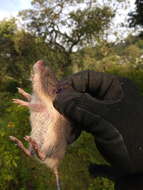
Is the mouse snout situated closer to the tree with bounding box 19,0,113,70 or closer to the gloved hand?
the gloved hand

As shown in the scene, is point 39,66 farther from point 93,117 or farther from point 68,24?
point 68,24

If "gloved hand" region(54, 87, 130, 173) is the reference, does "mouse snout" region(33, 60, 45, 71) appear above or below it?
above

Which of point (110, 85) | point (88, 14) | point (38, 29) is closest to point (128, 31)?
point (88, 14)

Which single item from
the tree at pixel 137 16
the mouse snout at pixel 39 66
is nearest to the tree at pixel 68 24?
the tree at pixel 137 16

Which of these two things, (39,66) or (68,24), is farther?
(68,24)

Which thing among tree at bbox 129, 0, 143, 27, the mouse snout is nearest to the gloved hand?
the mouse snout

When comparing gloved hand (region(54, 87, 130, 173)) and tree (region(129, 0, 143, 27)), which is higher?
tree (region(129, 0, 143, 27))

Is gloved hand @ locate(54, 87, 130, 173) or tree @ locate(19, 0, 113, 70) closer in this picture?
gloved hand @ locate(54, 87, 130, 173)

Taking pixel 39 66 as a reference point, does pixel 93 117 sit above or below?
below

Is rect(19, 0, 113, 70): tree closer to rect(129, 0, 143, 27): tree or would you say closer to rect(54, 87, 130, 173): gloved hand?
rect(129, 0, 143, 27): tree

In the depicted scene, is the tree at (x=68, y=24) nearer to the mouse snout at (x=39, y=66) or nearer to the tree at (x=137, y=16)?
the tree at (x=137, y=16)

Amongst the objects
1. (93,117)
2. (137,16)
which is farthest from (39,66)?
(137,16)
